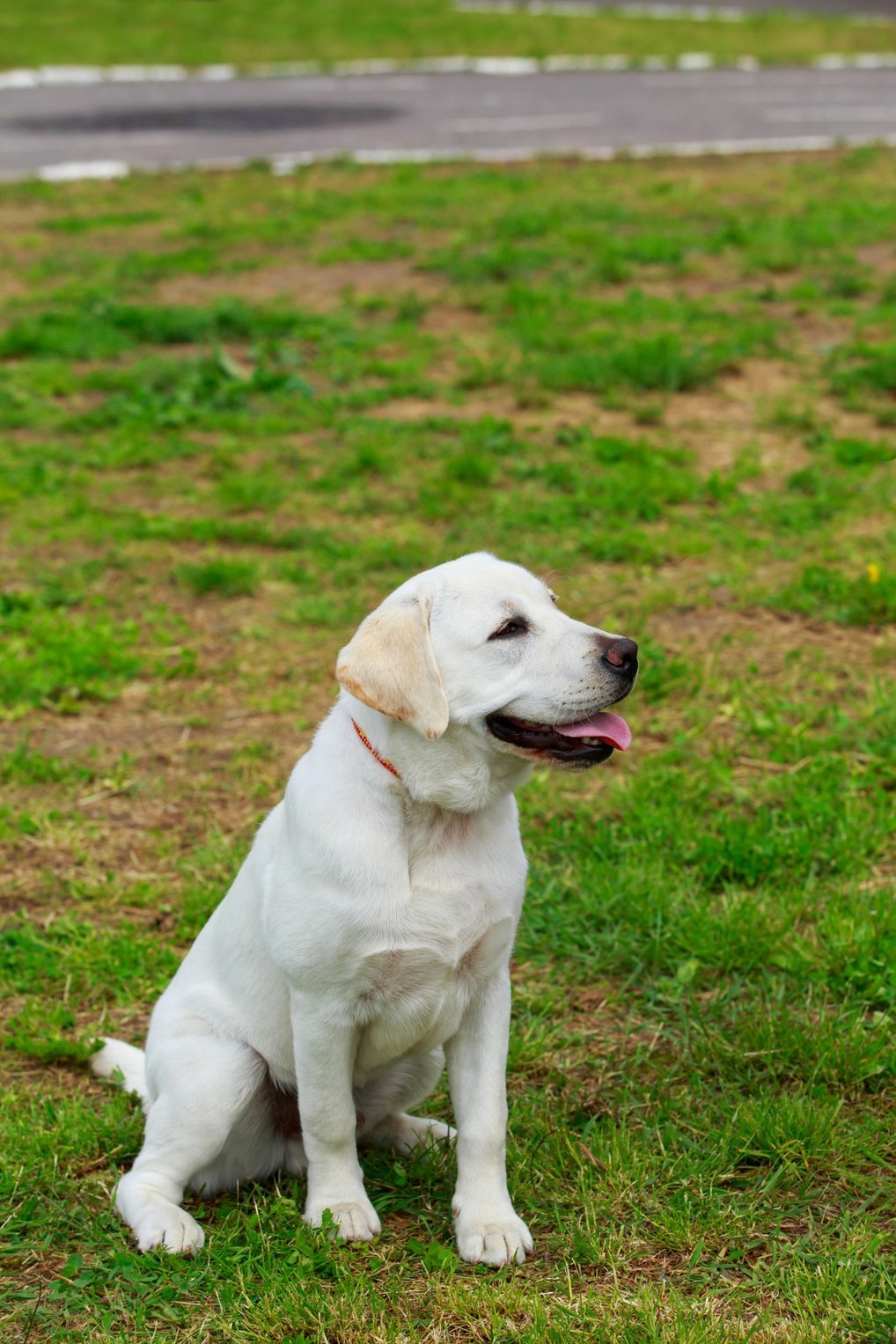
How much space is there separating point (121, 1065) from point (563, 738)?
1406 mm

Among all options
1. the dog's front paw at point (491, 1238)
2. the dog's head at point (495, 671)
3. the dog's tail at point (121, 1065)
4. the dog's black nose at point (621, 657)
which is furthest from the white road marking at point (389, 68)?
the dog's front paw at point (491, 1238)

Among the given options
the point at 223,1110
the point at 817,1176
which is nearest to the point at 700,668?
the point at 817,1176

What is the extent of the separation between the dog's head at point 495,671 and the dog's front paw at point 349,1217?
98 cm

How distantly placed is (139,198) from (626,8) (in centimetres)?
1355

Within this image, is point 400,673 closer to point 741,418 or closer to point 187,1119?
point 187,1119

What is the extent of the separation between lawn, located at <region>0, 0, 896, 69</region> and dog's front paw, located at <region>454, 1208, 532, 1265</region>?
16571 mm

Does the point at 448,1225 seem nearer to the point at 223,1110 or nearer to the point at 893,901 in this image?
the point at 223,1110

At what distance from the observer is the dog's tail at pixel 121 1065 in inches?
137

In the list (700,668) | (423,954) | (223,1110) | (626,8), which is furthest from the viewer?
(626,8)

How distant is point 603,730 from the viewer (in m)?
2.93

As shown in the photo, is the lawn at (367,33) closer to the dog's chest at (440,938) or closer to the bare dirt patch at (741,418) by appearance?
the bare dirt patch at (741,418)

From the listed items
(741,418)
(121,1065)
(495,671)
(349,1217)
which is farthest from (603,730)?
(741,418)

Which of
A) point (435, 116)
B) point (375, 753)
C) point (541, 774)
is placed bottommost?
point (541, 774)

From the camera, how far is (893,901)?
3889 mm
